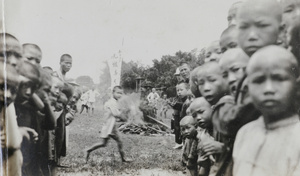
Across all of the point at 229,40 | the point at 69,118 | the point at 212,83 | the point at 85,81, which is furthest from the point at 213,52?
the point at 69,118

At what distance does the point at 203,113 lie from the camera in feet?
14.1

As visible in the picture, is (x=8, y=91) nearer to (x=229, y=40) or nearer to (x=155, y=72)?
(x=155, y=72)

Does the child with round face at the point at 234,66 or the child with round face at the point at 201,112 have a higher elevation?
the child with round face at the point at 234,66

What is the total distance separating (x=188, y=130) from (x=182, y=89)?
405mm

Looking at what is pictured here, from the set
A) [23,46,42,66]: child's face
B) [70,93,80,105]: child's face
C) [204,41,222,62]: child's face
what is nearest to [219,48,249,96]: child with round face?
[204,41,222,62]: child's face

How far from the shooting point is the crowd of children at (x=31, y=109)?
178 inches

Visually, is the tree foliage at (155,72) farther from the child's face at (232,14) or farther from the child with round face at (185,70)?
the child's face at (232,14)

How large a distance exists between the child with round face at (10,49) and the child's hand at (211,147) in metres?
2.01

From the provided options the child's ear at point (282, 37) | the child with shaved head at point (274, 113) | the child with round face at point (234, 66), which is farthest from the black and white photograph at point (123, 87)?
the child's ear at point (282, 37)

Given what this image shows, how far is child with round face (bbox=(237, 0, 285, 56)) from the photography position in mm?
3984

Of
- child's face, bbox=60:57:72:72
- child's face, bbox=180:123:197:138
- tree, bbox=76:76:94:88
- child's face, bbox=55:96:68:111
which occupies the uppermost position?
child's face, bbox=60:57:72:72

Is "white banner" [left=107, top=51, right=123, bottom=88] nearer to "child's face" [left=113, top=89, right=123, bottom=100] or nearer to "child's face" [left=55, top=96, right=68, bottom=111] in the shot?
"child's face" [left=113, top=89, right=123, bottom=100]

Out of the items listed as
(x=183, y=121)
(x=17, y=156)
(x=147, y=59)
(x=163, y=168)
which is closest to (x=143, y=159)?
(x=163, y=168)

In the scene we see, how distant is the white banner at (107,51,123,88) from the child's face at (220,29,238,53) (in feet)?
3.36
